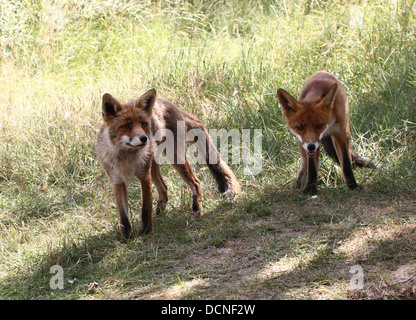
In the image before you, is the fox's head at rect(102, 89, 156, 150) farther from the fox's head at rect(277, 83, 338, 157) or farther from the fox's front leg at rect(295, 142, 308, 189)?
the fox's front leg at rect(295, 142, 308, 189)

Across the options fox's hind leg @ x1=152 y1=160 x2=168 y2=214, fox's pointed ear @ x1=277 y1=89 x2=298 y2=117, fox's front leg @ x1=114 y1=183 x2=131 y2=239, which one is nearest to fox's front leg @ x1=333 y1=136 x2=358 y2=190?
fox's pointed ear @ x1=277 y1=89 x2=298 y2=117

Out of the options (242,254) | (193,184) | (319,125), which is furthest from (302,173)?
(242,254)

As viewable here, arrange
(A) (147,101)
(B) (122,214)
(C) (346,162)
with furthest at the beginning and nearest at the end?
(C) (346,162), (B) (122,214), (A) (147,101)

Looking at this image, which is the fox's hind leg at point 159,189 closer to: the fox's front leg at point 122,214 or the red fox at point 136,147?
the red fox at point 136,147

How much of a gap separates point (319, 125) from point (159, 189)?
1900 mm

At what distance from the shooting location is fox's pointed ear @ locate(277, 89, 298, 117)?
15.4 feet

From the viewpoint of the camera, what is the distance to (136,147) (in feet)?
14.2

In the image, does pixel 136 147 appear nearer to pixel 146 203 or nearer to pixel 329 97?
pixel 146 203

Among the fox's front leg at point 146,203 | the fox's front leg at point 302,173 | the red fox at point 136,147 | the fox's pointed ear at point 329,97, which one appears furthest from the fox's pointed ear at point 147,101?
the fox's front leg at point 302,173

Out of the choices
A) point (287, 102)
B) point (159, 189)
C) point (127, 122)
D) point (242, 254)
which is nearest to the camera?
point (242, 254)

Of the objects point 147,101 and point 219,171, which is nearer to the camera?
point 147,101

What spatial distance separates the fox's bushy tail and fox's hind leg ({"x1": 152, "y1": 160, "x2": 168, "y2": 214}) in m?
0.58

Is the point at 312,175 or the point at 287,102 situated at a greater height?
the point at 287,102

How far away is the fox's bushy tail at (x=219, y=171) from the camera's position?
5.38 meters
